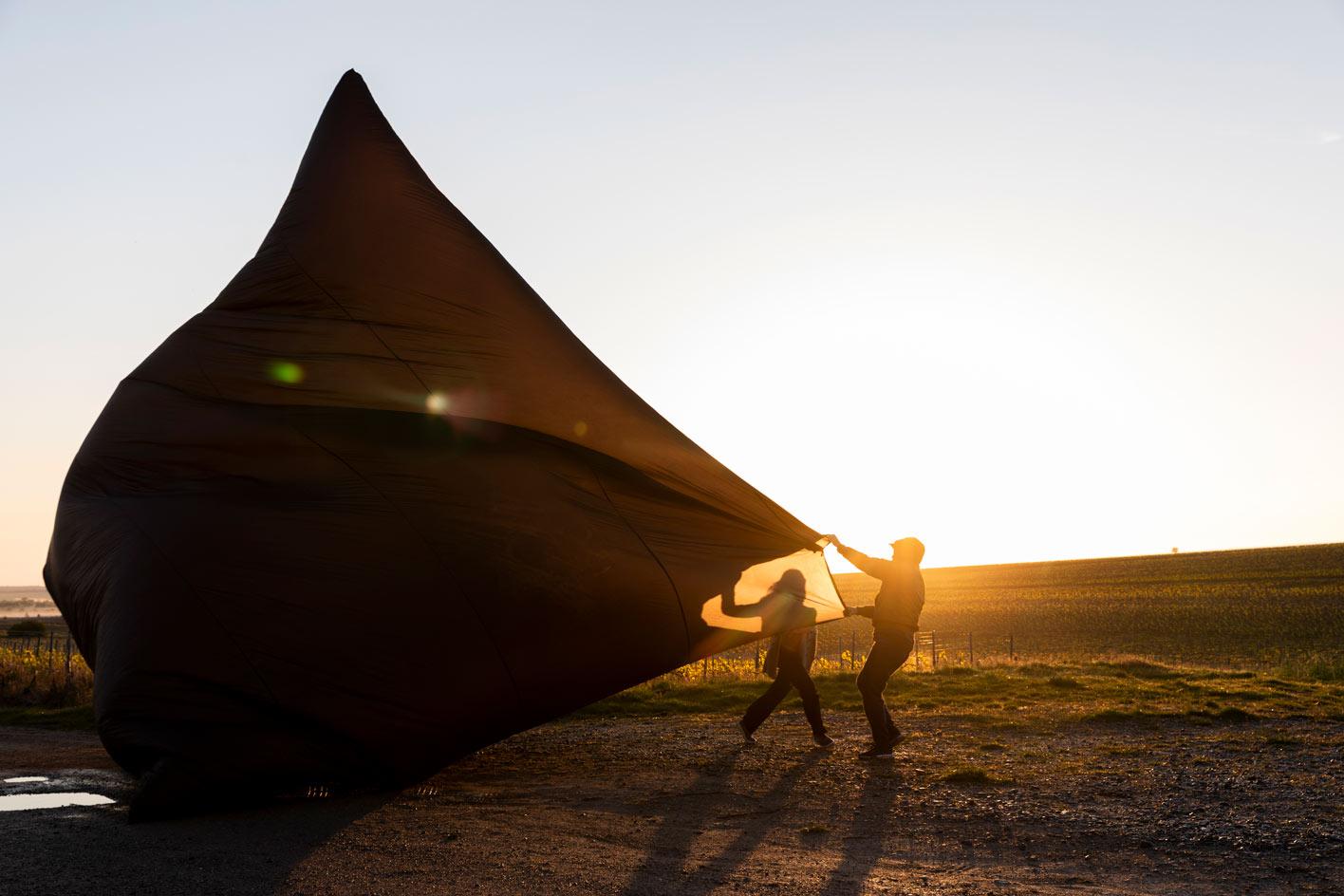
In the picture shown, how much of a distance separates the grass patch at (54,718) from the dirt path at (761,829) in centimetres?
300

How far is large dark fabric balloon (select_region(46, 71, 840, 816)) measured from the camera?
8.07 m

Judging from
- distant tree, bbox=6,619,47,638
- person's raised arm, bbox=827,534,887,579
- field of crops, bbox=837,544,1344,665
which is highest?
person's raised arm, bbox=827,534,887,579

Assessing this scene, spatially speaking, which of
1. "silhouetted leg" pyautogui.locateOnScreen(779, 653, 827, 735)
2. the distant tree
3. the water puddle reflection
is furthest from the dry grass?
the distant tree

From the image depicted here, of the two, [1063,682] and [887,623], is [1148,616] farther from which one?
[887,623]

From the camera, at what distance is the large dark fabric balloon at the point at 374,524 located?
26.5 feet

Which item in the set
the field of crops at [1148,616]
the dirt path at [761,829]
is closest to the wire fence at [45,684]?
the dirt path at [761,829]

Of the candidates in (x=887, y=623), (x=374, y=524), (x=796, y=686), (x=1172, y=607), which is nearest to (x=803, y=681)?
(x=796, y=686)

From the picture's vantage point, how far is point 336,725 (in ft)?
26.5

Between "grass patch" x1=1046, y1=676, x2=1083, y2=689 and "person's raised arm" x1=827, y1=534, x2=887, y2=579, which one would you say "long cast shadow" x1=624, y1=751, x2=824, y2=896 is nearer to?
"person's raised arm" x1=827, y1=534, x2=887, y2=579

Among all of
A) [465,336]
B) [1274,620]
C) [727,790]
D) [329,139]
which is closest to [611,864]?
[727,790]

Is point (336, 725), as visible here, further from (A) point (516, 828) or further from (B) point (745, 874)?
(B) point (745, 874)

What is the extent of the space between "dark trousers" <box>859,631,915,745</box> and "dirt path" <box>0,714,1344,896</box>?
0.30 m

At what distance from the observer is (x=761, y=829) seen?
24.3 ft

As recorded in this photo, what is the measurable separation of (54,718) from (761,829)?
443 inches
